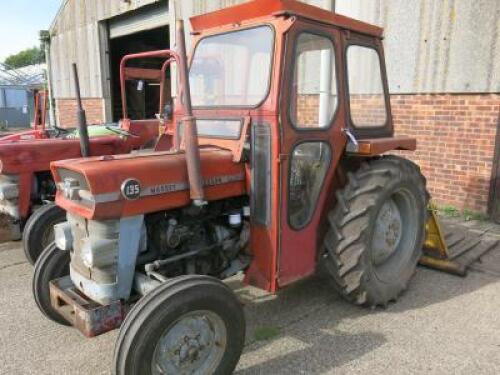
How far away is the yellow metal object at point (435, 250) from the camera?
4.26 m

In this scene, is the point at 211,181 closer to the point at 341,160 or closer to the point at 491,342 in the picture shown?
the point at 341,160

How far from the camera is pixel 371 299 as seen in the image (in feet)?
11.2

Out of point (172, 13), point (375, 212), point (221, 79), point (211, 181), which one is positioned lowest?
point (375, 212)

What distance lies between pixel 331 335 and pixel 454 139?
3.88m

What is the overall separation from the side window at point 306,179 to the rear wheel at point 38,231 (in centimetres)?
254

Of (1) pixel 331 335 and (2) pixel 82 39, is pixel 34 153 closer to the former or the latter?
(1) pixel 331 335

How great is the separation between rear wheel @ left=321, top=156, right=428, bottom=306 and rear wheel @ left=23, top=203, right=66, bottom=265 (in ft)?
8.76

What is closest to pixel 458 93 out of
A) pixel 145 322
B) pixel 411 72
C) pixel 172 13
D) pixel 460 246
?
pixel 411 72

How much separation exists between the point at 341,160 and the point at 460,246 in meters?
2.09

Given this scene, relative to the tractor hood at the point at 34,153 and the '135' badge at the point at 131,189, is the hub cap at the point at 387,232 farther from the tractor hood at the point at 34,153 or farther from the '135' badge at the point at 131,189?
the tractor hood at the point at 34,153

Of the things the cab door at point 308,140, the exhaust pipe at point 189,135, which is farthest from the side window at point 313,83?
the exhaust pipe at point 189,135

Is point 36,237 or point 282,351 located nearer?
point 282,351

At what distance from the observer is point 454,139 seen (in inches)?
237

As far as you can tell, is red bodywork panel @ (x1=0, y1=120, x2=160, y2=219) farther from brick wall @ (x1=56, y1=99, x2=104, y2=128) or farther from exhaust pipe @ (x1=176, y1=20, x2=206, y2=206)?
brick wall @ (x1=56, y1=99, x2=104, y2=128)
